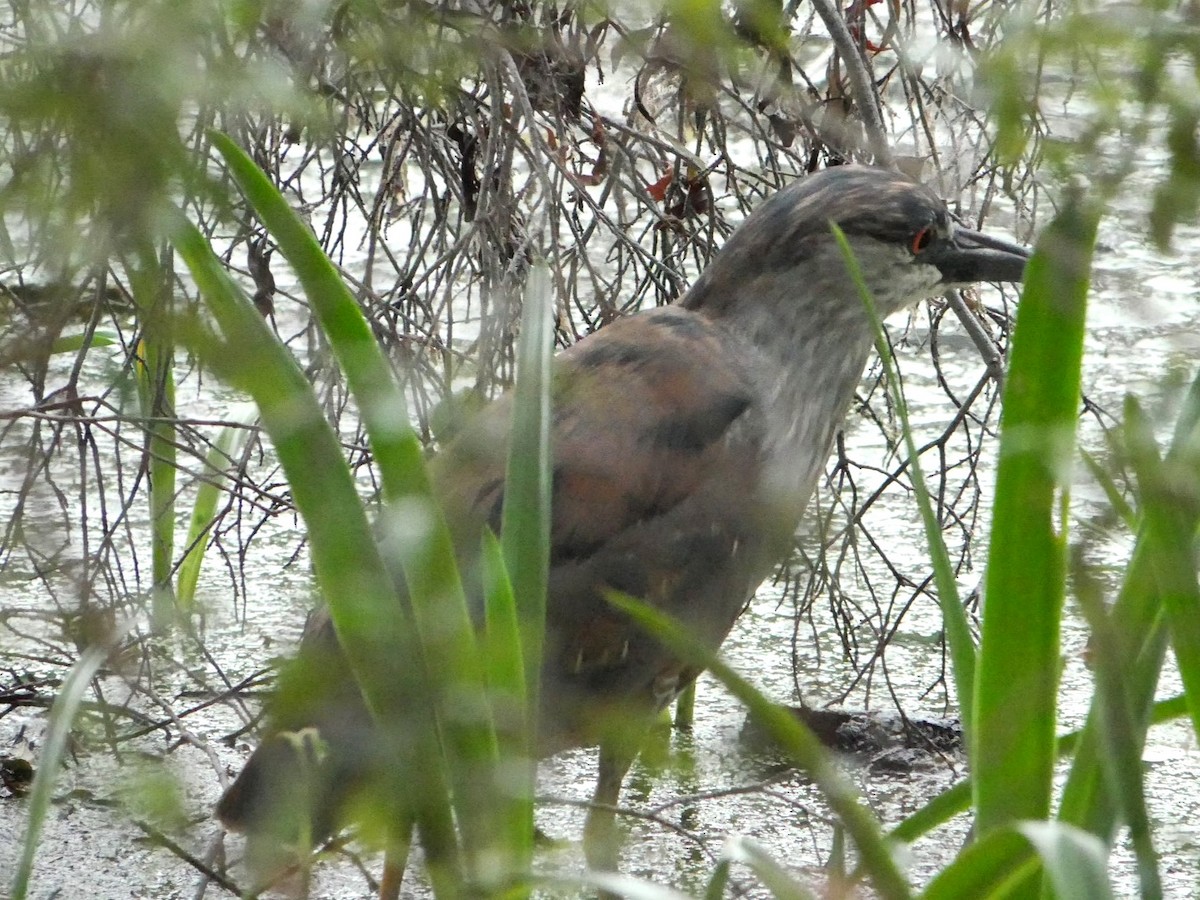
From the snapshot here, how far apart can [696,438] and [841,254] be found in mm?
425

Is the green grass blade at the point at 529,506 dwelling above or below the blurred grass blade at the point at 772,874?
above

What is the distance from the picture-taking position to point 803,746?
52.8 inches

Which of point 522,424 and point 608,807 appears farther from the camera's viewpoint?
point 522,424

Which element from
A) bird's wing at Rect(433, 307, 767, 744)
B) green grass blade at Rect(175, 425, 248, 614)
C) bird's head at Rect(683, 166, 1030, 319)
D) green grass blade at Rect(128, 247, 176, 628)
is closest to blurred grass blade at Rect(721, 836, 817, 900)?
green grass blade at Rect(128, 247, 176, 628)

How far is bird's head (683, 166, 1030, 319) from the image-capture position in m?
2.71

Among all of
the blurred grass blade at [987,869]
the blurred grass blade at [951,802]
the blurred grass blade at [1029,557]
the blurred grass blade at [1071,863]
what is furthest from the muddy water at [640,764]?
the blurred grass blade at [1071,863]

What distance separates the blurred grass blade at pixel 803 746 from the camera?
131 centimetres

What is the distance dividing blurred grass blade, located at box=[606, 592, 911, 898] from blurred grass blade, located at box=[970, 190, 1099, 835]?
213 millimetres

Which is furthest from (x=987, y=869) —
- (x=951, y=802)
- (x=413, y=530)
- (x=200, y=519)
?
(x=200, y=519)

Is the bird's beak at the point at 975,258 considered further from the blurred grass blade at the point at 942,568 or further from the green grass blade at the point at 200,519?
the green grass blade at the point at 200,519

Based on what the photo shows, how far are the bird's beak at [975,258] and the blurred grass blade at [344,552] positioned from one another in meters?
1.50

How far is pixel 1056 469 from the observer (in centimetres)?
139

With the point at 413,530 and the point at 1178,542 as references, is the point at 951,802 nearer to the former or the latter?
the point at 1178,542

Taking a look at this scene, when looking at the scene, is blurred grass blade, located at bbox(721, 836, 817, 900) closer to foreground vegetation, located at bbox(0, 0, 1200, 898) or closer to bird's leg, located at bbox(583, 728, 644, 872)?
foreground vegetation, located at bbox(0, 0, 1200, 898)
